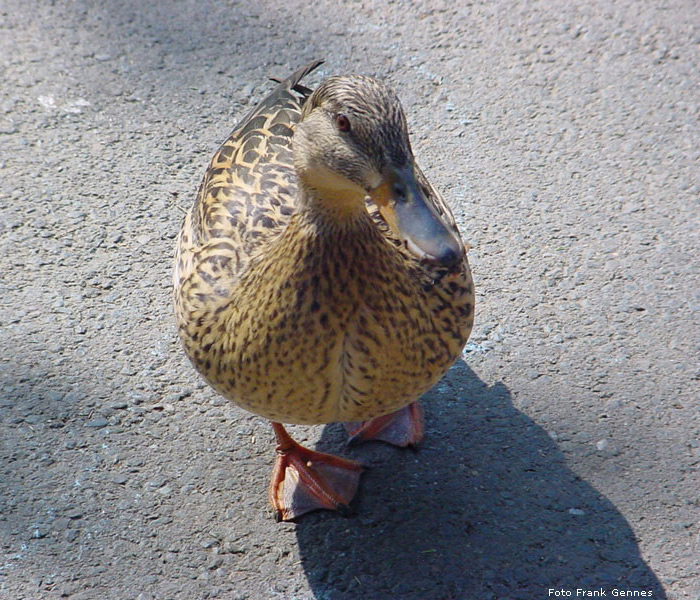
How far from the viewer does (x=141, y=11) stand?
4.91m

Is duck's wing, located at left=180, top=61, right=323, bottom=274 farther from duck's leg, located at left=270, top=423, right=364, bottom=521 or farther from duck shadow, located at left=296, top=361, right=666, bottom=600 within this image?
duck shadow, located at left=296, top=361, right=666, bottom=600

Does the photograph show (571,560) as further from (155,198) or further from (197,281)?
(155,198)

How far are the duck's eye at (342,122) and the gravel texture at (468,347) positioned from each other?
136cm

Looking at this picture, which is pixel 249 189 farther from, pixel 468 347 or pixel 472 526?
pixel 472 526

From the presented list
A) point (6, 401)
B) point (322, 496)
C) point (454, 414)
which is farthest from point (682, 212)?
point (6, 401)

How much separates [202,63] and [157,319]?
68.4 inches

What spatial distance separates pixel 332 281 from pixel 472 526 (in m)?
1.05

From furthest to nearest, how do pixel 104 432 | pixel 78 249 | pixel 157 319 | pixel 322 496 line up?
pixel 78 249
pixel 157 319
pixel 104 432
pixel 322 496

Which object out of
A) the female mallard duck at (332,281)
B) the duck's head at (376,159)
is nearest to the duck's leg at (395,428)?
the female mallard duck at (332,281)

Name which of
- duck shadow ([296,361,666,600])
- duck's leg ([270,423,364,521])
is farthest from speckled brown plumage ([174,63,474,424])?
duck shadow ([296,361,666,600])

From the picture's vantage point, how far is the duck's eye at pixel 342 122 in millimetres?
2210

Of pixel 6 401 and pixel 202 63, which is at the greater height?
pixel 202 63

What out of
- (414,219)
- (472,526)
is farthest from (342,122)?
(472,526)

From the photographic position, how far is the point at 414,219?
212 centimetres
